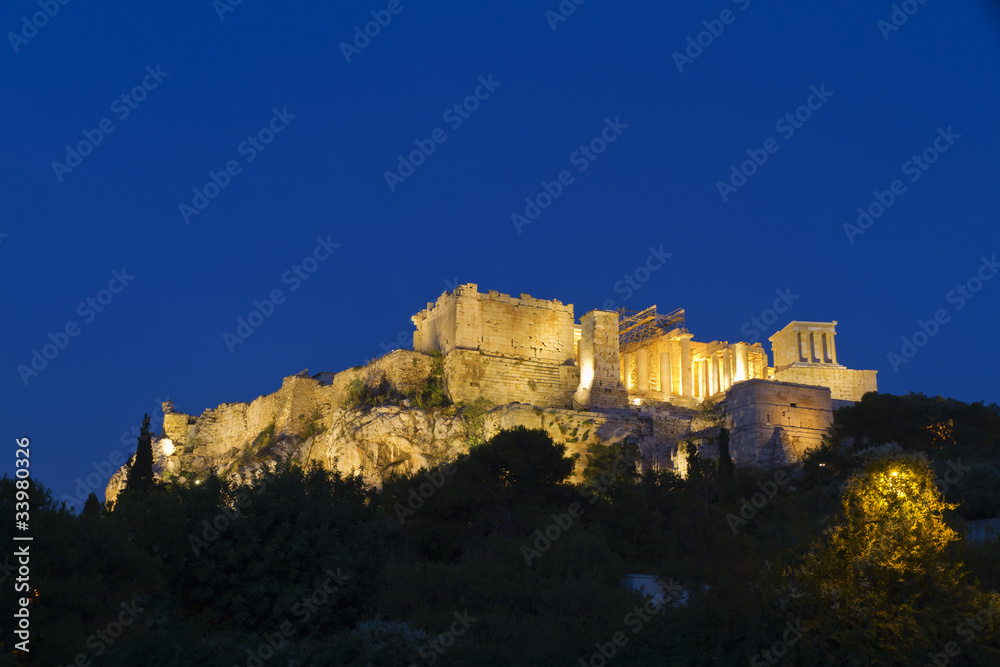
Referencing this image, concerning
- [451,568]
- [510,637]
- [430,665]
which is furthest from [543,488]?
[430,665]

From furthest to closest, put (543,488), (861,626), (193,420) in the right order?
(193,420) < (543,488) < (861,626)

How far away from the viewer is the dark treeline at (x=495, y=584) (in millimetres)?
13367

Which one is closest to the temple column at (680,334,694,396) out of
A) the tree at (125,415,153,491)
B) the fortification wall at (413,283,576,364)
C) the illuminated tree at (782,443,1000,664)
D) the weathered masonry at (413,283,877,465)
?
the weathered masonry at (413,283,877,465)

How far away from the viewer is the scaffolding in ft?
151

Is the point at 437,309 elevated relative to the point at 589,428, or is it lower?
elevated

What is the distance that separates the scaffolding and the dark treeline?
67.8 ft

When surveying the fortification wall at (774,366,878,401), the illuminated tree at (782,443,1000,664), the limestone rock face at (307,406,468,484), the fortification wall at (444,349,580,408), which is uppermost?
the fortification wall at (774,366,878,401)

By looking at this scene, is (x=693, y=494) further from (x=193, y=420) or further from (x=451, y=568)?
(x=193, y=420)

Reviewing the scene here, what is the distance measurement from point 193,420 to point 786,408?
1351 inches

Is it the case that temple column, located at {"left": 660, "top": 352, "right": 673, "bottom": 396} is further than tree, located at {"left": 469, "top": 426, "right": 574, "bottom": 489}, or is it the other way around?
temple column, located at {"left": 660, "top": 352, "right": 673, "bottom": 396}

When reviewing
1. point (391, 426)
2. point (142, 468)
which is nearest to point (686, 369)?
point (391, 426)

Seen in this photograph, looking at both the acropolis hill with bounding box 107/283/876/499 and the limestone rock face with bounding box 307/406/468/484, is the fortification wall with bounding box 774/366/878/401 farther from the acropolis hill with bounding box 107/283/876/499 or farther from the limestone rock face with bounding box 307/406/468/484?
the limestone rock face with bounding box 307/406/468/484

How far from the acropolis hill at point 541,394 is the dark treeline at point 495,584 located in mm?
12355

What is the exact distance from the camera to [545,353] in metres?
44.0
